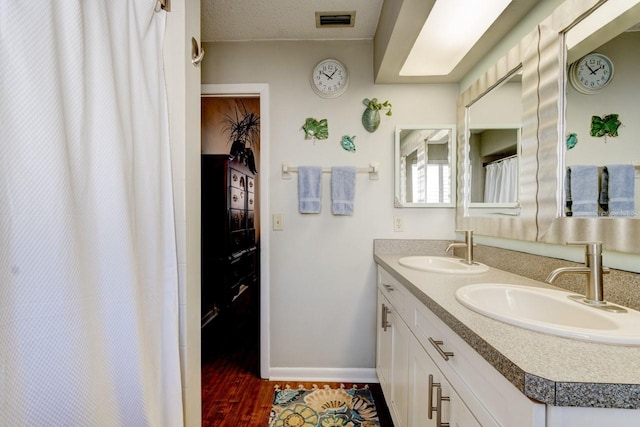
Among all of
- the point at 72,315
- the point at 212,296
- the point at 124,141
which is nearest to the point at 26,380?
the point at 72,315

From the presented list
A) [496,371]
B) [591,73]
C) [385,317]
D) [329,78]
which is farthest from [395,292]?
[329,78]

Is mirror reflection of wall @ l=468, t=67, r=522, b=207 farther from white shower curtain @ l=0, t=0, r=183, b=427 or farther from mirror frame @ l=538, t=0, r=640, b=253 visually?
white shower curtain @ l=0, t=0, r=183, b=427

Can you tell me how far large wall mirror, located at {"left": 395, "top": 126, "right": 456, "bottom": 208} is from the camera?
2018 millimetres

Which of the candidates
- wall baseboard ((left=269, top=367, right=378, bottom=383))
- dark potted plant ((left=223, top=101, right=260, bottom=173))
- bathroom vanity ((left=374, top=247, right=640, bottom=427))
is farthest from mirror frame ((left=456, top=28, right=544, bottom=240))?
dark potted plant ((left=223, top=101, right=260, bottom=173))

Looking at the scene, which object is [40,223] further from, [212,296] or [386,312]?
[212,296]

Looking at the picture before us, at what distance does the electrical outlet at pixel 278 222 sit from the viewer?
2051 mm

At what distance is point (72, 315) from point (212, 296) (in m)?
2.10

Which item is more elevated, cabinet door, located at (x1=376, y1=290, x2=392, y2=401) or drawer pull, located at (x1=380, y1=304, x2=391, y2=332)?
drawer pull, located at (x1=380, y1=304, x2=391, y2=332)

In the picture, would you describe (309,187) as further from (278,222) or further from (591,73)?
(591,73)

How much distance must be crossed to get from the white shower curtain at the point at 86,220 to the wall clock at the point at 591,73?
147 centimetres

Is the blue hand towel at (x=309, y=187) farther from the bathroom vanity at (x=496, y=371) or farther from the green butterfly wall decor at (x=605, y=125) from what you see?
the green butterfly wall decor at (x=605, y=125)

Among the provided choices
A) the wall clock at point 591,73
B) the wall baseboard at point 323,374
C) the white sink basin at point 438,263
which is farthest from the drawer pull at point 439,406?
the wall baseboard at point 323,374

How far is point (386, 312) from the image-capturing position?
169 cm

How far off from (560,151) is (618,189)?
263 millimetres
